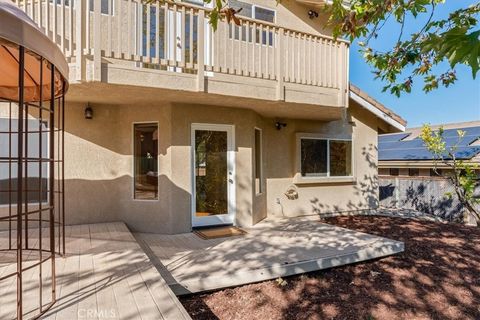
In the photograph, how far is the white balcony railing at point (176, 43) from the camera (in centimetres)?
455

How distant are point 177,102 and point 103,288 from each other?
389cm

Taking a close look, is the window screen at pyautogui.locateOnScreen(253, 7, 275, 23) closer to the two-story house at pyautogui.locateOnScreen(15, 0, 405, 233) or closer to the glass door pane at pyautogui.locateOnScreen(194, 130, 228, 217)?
the two-story house at pyautogui.locateOnScreen(15, 0, 405, 233)

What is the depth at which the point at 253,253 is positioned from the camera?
491cm

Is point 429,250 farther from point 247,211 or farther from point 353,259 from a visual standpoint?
point 247,211

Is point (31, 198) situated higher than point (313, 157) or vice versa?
point (313, 157)

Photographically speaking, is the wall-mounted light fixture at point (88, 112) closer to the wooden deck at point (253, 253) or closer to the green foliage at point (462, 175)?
the wooden deck at point (253, 253)

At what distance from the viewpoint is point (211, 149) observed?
6609 mm

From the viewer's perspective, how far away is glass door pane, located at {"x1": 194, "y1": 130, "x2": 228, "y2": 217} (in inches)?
254

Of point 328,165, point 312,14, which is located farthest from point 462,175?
point 312,14

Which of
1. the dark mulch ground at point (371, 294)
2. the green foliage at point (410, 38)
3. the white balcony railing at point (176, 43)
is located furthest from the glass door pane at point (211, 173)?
the green foliage at point (410, 38)

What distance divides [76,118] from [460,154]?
42.5 feet

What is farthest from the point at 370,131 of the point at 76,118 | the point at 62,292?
the point at 62,292

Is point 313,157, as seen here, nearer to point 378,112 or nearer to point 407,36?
point 378,112

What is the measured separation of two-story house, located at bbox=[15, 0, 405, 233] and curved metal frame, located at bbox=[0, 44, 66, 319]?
2.22 feet
